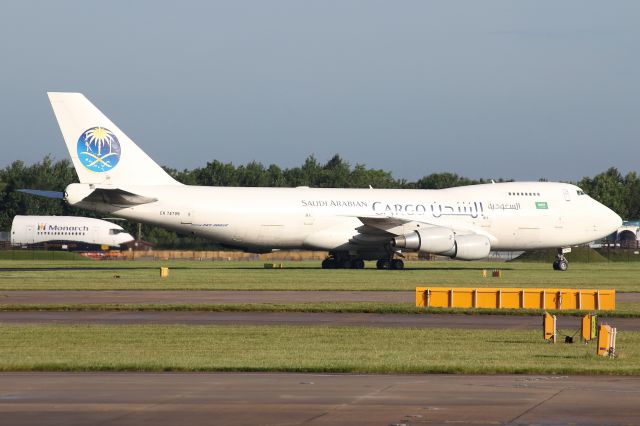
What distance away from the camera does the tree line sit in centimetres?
12362

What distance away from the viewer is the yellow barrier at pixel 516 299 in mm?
34000

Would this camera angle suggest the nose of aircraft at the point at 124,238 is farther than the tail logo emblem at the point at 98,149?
Yes

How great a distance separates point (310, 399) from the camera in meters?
15.2

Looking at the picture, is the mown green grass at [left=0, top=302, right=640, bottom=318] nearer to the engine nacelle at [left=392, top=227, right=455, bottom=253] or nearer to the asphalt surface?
the asphalt surface

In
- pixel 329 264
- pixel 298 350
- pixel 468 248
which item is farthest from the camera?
pixel 329 264

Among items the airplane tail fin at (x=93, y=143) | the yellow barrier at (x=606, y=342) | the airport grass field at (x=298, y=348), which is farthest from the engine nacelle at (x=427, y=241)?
the yellow barrier at (x=606, y=342)

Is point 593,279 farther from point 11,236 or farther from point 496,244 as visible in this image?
point 11,236

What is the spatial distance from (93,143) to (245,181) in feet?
269

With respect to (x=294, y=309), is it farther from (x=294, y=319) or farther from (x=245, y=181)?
(x=245, y=181)

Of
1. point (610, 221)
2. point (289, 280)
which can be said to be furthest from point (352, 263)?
point (610, 221)

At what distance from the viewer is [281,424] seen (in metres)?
13.1

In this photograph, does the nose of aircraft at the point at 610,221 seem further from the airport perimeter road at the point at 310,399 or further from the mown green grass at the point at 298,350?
the airport perimeter road at the point at 310,399

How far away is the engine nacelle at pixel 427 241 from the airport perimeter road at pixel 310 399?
38638 mm

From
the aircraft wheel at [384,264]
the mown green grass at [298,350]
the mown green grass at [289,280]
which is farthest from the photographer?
the aircraft wheel at [384,264]
